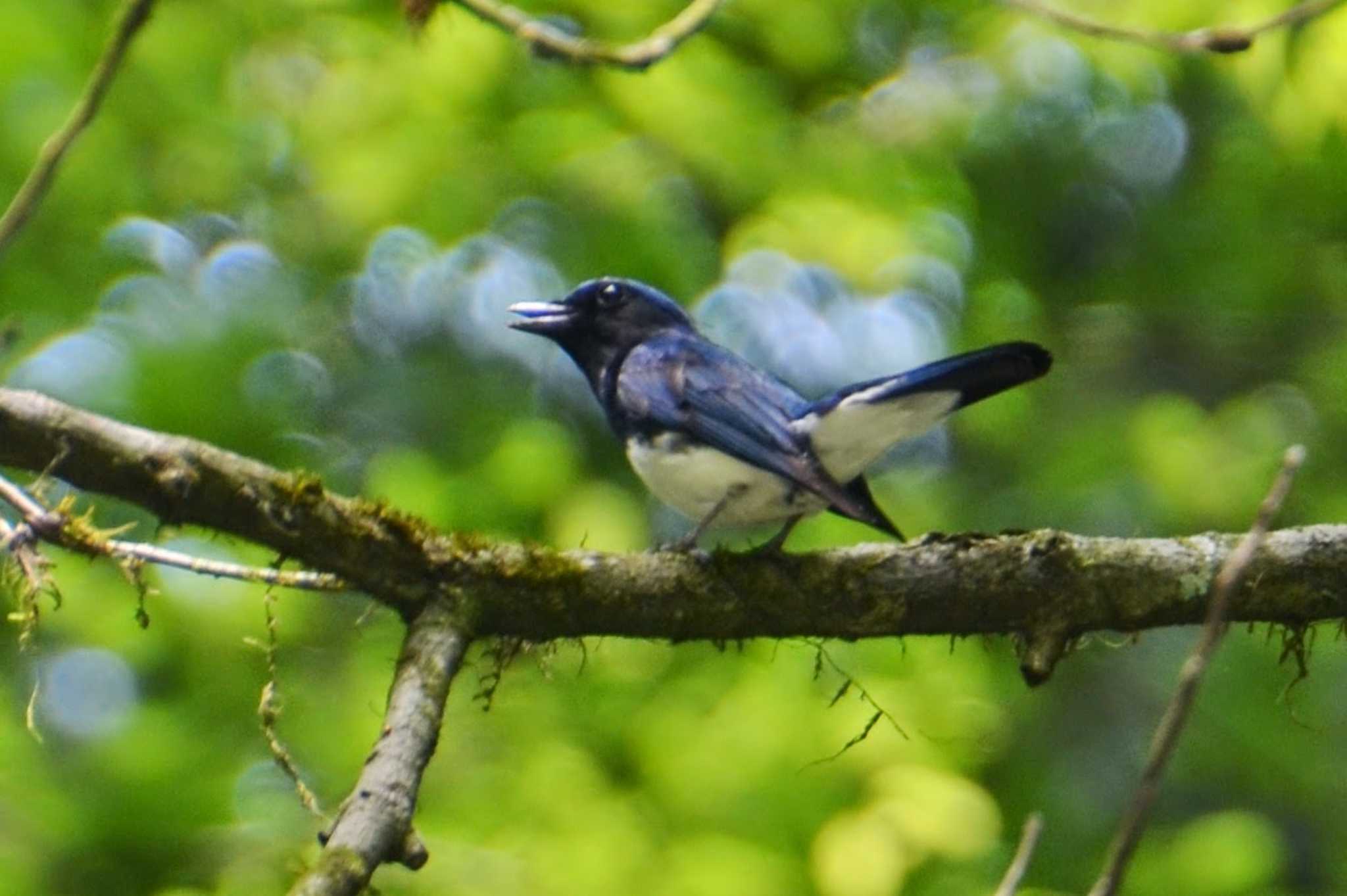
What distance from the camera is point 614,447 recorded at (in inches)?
301

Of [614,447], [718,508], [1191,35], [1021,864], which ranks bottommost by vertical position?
[614,447]

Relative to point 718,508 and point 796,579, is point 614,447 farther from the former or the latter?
point 796,579

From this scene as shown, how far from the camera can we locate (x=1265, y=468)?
6.60 m

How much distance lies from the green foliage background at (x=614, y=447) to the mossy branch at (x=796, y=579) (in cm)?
50

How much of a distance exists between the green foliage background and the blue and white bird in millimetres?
544

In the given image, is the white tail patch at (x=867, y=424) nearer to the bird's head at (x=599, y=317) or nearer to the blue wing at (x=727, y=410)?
the blue wing at (x=727, y=410)

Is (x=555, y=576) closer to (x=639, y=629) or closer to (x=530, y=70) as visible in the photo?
(x=639, y=629)

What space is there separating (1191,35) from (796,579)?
132 cm

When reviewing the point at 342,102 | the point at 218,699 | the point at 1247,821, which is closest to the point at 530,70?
the point at 342,102

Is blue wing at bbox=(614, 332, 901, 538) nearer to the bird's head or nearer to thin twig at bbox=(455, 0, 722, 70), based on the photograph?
the bird's head

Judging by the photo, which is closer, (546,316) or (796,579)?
(796,579)

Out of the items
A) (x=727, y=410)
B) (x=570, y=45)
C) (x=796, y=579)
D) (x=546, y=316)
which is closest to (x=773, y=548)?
(x=796, y=579)

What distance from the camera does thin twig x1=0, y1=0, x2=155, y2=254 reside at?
198cm

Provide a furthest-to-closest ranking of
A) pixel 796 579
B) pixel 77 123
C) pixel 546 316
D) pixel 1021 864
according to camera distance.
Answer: pixel 546 316
pixel 796 579
pixel 77 123
pixel 1021 864
